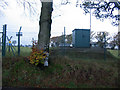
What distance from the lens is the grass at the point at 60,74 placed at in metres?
5.86

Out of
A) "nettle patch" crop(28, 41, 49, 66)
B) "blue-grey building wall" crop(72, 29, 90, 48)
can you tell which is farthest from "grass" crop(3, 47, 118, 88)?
"blue-grey building wall" crop(72, 29, 90, 48)

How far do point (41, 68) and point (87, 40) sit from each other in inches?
247

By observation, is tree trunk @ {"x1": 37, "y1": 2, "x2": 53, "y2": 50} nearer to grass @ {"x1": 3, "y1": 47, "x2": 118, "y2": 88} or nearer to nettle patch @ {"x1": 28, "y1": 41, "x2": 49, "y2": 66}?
nettle patch @ {"x1": 28, "y1": 41, "x2": 49, "y2": 66}

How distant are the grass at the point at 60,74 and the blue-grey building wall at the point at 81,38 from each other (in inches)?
150

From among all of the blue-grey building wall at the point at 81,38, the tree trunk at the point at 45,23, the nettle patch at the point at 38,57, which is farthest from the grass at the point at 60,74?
the blue-grey building wall at the point at 81,38

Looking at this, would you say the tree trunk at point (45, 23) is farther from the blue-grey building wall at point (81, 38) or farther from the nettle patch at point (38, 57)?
the blue-grey building wall at point (81, 38)

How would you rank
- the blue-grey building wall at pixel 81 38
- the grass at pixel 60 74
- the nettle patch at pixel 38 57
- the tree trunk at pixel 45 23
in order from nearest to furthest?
the grass at pixel 60 74
the nettle patch at pixel 38 57
the tree trunk at pixel 45 23
the blue-grey building wall at pixel 81 38

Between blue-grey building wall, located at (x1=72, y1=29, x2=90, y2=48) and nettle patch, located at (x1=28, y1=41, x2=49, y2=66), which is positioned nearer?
nettle patch, located at (x1=28, y1=41, x2=49, y2=66)

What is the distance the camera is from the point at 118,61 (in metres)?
7.92

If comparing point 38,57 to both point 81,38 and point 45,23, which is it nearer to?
point 45,23

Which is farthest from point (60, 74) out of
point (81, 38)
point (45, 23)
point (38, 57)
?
point (81, 38)

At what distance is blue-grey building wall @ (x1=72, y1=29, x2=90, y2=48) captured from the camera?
450 inches

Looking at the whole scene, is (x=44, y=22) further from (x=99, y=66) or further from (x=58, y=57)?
(x=99, y=66)

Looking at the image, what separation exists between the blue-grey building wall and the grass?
381 centimetres
